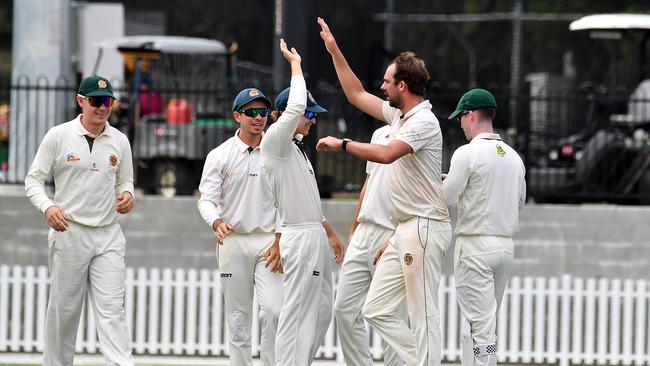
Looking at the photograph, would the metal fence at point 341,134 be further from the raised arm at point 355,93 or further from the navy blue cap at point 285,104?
the navy blue cap at point 285,104

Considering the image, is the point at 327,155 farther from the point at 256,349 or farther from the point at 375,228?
the point at 375,228

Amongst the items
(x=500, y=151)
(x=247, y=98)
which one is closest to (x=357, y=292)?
(x=500, y=151)

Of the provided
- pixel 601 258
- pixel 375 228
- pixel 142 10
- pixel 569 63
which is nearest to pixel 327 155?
pixel 601 258

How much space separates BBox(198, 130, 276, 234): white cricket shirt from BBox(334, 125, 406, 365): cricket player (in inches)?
25.1

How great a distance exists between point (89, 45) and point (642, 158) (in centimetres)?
666

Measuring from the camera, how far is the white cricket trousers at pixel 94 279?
9.02m

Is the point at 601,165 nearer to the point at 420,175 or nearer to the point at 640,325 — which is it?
the point at 640,325

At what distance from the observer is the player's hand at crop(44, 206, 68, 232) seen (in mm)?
8836

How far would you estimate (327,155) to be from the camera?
15172 mm

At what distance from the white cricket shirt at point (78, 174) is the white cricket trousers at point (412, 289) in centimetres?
188

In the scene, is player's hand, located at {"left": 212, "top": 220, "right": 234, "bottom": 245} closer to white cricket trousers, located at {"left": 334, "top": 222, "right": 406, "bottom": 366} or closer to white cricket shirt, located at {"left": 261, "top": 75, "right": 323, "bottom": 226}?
white cricket shirt, located at {"left": 261, "top": 75, "right": 323, "bottom": 226}

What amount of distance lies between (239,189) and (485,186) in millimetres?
1624

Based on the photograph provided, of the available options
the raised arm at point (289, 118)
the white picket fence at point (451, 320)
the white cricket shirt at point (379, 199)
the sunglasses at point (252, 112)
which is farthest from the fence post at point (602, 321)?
the raised arm at point (289, 118)

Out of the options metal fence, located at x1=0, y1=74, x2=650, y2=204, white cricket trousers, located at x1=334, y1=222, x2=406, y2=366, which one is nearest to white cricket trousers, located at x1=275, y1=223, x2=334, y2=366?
white cricket trousers, located at x1=334, y1=222, x2=406, y2=366
